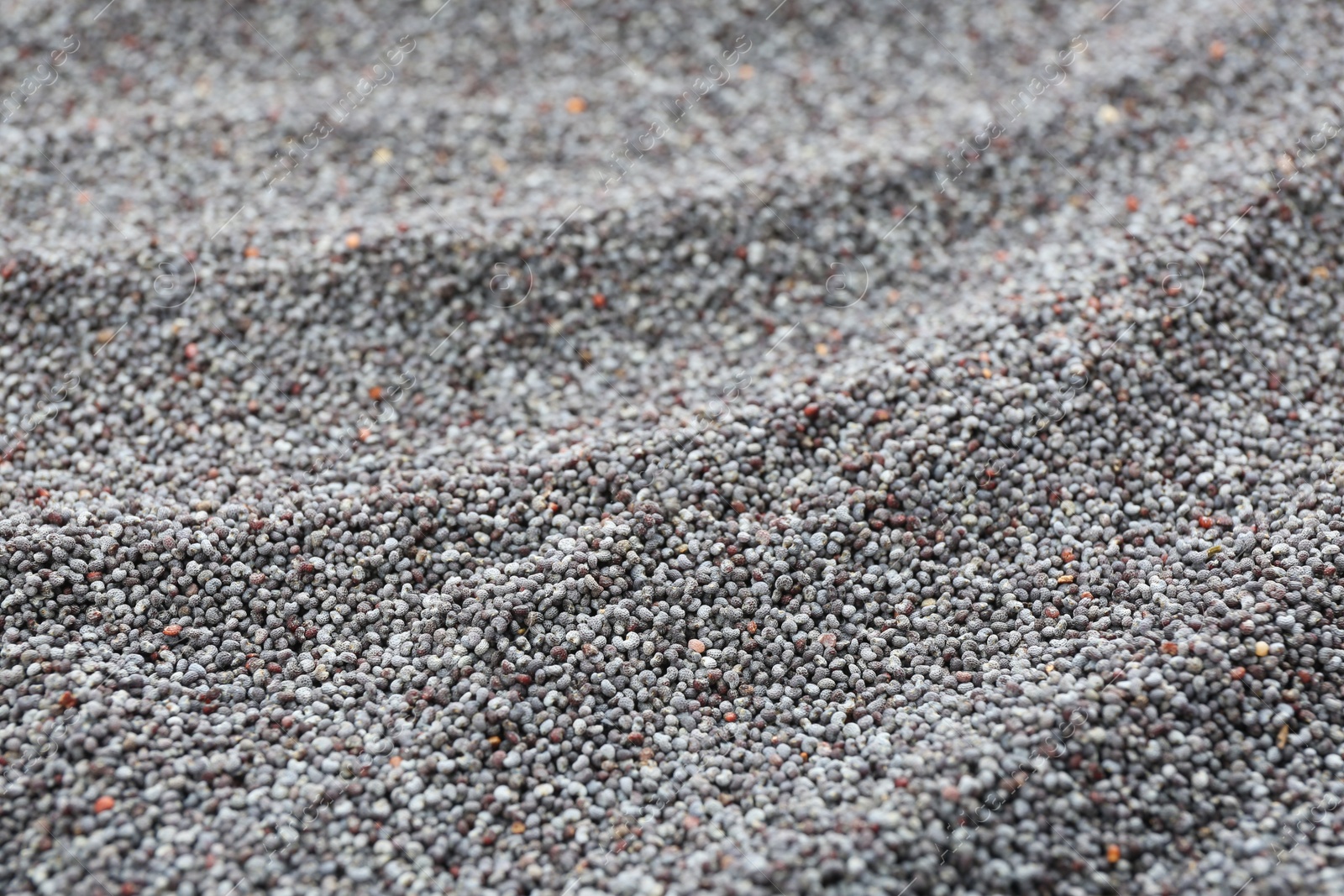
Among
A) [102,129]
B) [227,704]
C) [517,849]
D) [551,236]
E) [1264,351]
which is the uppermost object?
[102,129]

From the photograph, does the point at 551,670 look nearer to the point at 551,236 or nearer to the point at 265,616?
the point at 265,616

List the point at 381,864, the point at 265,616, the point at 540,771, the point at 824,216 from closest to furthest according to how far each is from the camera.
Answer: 1. the point at 381,864
2. the point at 540,771
3. the point at 265,616
4. the point at 824,216

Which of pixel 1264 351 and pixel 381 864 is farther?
pixel 1264 351

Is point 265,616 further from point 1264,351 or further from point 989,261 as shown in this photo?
point 1264,351

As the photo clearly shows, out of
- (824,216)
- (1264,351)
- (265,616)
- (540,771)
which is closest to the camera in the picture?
(540,771)

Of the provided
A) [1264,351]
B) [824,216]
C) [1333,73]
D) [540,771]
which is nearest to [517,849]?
[540,771]

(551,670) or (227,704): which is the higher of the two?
(227,704)
